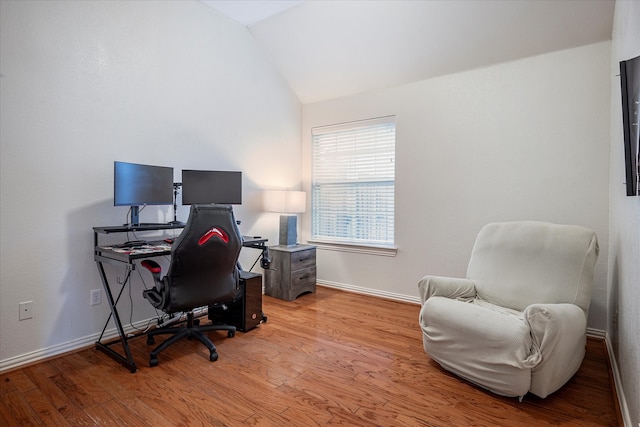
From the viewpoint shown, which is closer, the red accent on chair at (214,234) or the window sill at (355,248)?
the red accent on chair at (214,234)

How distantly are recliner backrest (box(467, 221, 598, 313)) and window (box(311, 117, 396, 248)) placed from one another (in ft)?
4.65

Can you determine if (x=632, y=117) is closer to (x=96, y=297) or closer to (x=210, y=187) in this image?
(x=210, y=187)

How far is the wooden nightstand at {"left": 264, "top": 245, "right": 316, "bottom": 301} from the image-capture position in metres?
3.83

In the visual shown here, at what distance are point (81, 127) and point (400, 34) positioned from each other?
2.83m

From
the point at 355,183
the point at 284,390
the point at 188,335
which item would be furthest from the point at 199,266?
the point at 355,183

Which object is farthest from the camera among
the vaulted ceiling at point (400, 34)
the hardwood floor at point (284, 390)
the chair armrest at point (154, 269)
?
the vaulted ceiling at point (400, 34)

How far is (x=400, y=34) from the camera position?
3.35 metres

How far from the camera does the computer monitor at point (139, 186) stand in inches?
98.8

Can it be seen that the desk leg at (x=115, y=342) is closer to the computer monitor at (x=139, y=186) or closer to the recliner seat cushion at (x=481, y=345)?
the computer monitor at (x=139, y=186)

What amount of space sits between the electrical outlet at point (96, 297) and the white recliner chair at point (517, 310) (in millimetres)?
2384

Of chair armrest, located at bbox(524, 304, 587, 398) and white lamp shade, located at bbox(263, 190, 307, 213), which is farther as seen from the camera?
white lamp shade, located at bbox(263, 190, 307, 213)

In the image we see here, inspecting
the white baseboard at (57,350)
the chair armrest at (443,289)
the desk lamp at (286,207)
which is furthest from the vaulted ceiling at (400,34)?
the white baseboard at (57,350)

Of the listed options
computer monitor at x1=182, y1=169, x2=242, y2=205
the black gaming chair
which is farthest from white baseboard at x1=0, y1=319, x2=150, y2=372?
computer monitor at x1=182, y1=169, x2=242, y2=205

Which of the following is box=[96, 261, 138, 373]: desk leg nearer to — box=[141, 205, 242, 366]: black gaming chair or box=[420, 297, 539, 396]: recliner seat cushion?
box=[141, 205, 242, 366]: black gaming chair
